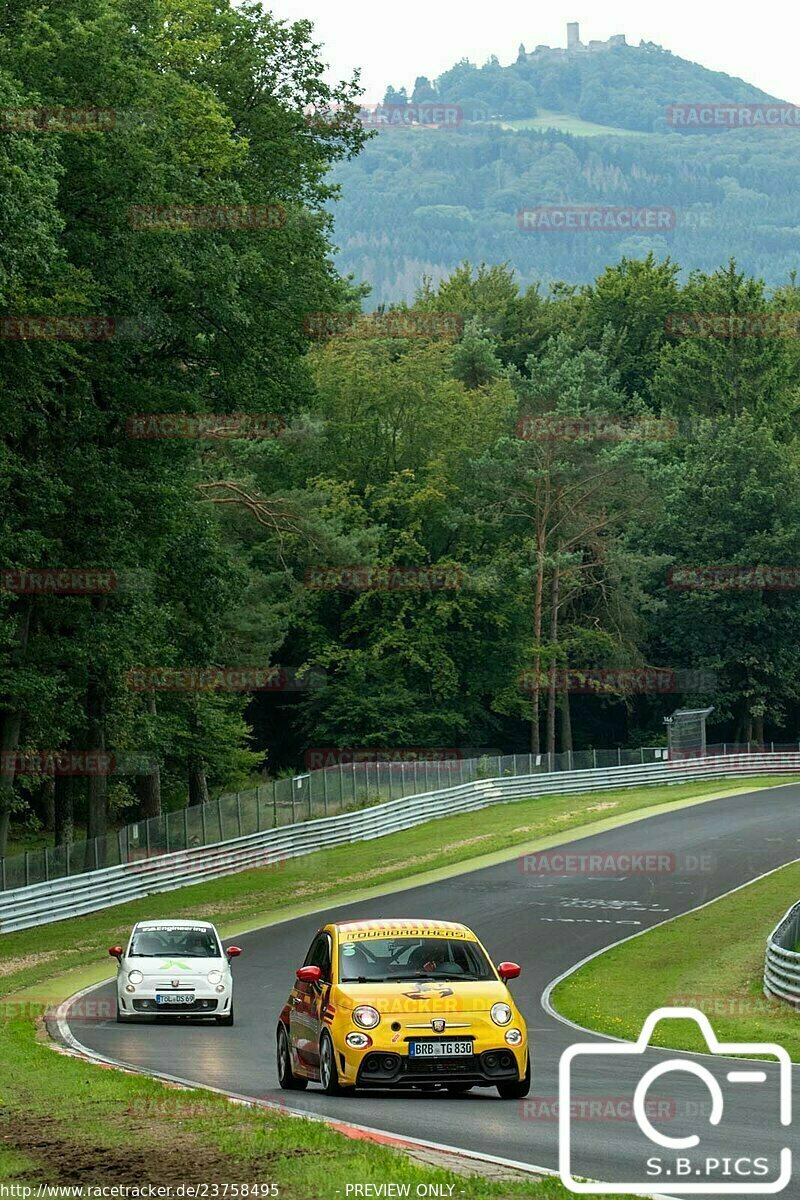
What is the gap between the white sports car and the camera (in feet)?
76.6

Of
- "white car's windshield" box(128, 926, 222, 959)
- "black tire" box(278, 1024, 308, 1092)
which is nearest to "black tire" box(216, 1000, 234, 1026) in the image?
"white car's windshield" box(128, 926, 222, 959)

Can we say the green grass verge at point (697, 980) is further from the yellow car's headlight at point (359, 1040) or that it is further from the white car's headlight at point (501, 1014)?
the yellow car's headlight at point (359, 1040)

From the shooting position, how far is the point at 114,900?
138 feet

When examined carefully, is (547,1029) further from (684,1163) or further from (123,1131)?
(684,1163)

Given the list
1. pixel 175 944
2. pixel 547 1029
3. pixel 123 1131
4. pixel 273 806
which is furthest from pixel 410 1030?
pixel 273 806

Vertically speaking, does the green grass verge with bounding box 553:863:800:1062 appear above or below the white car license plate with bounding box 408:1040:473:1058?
below

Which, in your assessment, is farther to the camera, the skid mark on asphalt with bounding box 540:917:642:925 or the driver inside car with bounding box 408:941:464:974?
the skid mark on asphalt with bounding box 540:917:642:925

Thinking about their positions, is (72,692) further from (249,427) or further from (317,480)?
(317,480)

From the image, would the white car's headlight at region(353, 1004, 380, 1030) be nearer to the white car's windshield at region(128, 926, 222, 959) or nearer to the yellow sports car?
the yellow sports car

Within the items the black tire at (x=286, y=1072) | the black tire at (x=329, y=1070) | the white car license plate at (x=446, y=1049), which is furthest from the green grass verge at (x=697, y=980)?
the black tire at (x=329, y=1070)

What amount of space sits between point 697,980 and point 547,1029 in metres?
6.79

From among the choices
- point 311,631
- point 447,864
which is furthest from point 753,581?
point 447,864

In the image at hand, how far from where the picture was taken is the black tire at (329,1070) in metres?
14.2

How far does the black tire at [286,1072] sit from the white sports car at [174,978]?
7.15 m
